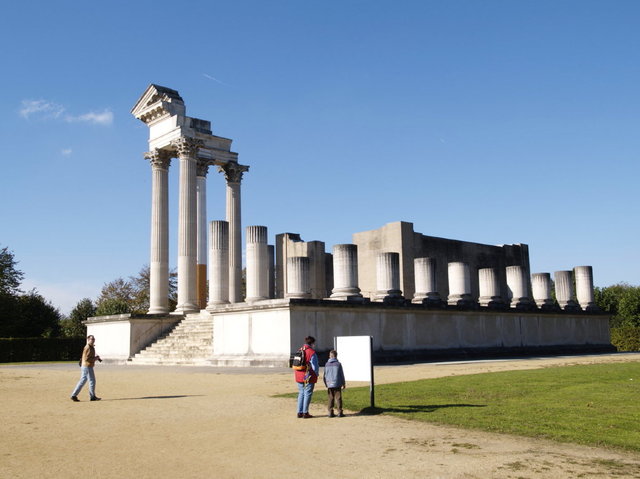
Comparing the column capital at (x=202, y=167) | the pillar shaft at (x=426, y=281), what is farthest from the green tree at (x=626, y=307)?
the column capital at (x=202, y=167)

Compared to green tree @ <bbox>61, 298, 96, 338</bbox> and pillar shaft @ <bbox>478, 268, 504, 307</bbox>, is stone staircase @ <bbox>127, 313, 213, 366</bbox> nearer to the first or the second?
pillar shaft @ <bbox>478, 268, 504, 307</bbox>

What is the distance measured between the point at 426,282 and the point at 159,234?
1571 centimetres

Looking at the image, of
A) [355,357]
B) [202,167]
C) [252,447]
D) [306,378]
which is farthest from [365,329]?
[252,447]

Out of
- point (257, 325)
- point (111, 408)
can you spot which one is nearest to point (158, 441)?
point (111, 408)

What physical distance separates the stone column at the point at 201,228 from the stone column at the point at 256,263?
870 centimetres

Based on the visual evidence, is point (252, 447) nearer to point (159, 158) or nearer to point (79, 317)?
point (159, 158)

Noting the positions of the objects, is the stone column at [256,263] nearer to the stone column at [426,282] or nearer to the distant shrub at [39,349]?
the stone column at [426,282]

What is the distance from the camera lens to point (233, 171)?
43.5 metres

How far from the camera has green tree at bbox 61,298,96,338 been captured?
2591 inches

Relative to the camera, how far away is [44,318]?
208ft

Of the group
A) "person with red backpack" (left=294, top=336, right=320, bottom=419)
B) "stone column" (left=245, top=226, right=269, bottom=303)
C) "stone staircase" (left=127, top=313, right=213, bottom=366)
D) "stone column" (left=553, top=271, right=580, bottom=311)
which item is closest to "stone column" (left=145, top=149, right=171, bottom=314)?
"stone staircase" (left=127, top=313, right=213, bottom=366)

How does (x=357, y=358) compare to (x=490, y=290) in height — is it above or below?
below

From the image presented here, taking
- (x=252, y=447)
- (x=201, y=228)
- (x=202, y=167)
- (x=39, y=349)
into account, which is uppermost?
(x=202, y=167)

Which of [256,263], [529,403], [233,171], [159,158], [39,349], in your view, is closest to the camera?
[529,403]
